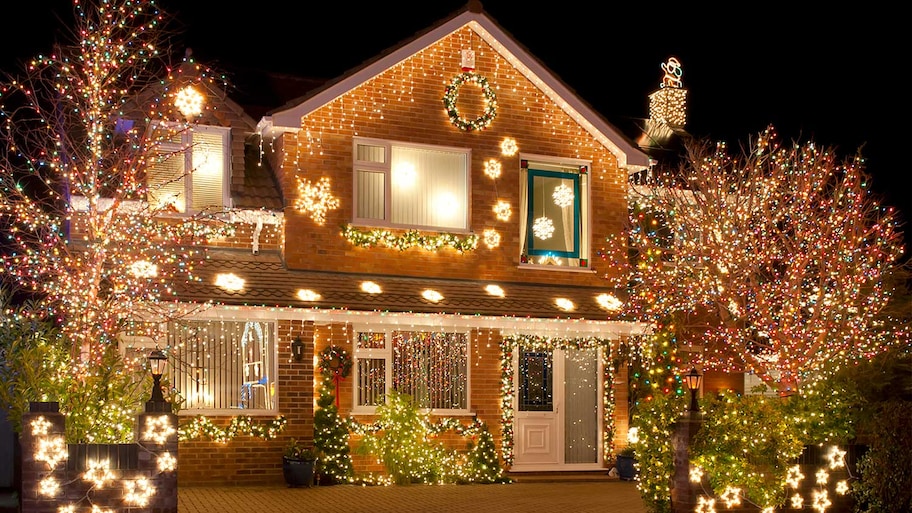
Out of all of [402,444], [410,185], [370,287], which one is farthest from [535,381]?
[410,185]

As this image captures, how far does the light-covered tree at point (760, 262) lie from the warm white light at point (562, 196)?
113 cm

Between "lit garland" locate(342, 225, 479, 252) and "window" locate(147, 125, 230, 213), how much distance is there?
2.25 metres

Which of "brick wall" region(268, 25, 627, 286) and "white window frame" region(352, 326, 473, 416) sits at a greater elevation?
"brick wall" region(268, 25, 627, 286)

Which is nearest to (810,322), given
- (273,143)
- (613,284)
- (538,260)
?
(613,284)

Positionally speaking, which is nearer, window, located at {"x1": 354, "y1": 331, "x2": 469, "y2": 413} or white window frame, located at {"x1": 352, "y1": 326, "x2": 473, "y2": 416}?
white window frame, located at {"x1": 352, "y1": 326, "x2": 473, "y2": 416}

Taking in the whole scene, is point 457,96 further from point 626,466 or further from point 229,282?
point 626,466

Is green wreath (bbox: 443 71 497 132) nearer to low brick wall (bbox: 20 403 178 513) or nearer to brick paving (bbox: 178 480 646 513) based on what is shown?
brick paving (bbox: 178 480 646 513)

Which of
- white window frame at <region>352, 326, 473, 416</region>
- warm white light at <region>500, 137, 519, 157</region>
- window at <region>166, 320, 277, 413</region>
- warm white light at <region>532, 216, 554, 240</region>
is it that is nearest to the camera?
window at <region>166, 320, 277, 413</region>

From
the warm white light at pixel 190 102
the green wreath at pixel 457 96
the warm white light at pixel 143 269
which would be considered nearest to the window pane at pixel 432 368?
the green wreath at pixel 457 96

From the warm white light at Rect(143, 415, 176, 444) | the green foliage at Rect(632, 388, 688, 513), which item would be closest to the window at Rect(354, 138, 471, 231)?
the green foliage at Rect(632, 388, 688, 513)

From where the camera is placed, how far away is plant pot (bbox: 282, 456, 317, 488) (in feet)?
55.9

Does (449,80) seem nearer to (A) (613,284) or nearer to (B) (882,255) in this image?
(A) (613,284)

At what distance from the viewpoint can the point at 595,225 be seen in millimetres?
20891

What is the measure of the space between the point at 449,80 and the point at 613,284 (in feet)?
16.1
